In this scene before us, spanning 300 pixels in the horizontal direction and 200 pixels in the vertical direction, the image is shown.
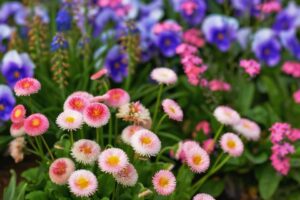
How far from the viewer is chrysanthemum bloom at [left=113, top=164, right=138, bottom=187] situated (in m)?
2.25

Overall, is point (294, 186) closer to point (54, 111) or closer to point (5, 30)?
point (54, 111)

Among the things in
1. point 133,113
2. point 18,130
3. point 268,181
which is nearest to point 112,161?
point 133,113

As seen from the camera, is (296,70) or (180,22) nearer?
(296,70)

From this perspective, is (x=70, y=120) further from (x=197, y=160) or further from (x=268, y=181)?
(x=268, y=181)

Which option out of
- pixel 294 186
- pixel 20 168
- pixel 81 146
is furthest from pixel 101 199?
pixel 294 186

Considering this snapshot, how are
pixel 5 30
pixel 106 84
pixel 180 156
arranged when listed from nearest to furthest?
pixel 106 84, pixel 180 156, pixel 5 30

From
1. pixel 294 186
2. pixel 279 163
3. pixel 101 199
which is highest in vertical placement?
pixel 101 199

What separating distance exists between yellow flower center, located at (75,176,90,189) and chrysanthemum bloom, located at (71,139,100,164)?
103 millimetres

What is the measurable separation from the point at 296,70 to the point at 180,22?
3.07 ft

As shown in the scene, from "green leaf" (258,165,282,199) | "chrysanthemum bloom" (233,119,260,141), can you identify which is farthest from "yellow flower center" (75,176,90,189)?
"green leaf" (258,165,282,199)

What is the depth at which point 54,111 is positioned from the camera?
2906 millimetres

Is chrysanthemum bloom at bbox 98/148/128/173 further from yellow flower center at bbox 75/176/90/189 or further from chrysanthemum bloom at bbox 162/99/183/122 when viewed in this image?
chrysanthemum bloom at bbox 162/99/183/122

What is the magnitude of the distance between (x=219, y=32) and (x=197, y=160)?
1474mm

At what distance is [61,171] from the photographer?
2.30 m
